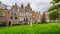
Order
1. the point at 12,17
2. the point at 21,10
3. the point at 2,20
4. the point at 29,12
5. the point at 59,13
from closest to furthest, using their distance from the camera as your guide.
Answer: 1. the point at 59,13
2. the point at 2,20
3. the point at 12,17
4. the point at 21,10
5. the point at 29,12

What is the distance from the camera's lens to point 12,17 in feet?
226

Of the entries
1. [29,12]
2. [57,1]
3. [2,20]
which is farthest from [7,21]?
[57,1]

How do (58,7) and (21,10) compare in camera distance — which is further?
(21,10)

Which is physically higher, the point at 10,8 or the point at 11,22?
the point at 10,8

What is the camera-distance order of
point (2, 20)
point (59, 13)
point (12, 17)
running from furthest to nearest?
1. point (12, 17)
2. point (2, 20)
3. point (59, 13)

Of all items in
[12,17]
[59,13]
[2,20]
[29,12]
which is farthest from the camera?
[29,12]

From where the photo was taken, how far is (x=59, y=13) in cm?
1670

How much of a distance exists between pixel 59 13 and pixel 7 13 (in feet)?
169

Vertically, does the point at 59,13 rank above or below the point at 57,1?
below

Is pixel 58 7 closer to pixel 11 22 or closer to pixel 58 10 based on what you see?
pixel 58 10

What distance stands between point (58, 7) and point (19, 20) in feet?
180

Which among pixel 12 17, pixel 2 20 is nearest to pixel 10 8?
pixel 12 17

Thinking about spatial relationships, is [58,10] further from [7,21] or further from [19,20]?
[19,20]

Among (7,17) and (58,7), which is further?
(7,17)
